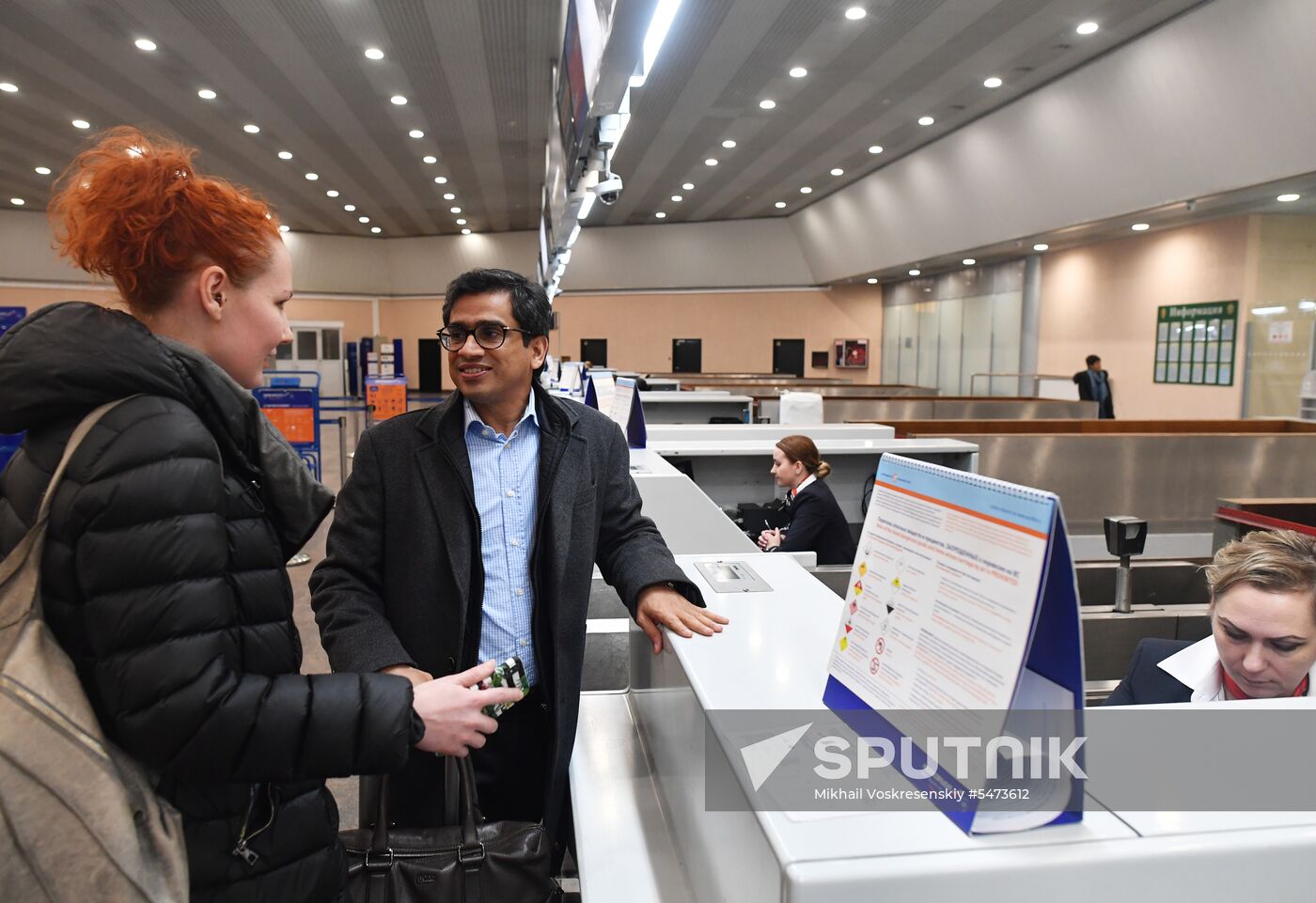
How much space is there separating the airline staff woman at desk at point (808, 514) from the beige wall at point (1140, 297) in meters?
7.75

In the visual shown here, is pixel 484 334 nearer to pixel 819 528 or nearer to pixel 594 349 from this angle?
pixel 819 528

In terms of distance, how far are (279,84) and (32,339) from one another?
10.5m

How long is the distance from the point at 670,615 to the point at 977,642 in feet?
2.18

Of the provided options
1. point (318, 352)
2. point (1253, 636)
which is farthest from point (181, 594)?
point (318, 352)

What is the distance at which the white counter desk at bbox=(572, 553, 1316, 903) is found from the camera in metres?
0.75

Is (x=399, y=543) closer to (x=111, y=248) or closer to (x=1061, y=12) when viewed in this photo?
(x=111, y=248)

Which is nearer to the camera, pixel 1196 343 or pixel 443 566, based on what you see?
pixel 443 566

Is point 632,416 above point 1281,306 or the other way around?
the other way around

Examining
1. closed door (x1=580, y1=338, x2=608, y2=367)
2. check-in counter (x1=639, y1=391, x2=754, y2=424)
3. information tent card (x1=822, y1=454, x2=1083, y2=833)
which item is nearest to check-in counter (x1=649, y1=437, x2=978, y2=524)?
check-in counter (x1=639, y1=391, x2=754, y2=424)

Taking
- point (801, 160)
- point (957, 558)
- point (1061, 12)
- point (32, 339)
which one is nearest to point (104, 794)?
point (32, 339)

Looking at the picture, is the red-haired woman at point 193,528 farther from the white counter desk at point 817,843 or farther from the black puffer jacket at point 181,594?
the white counter desk at point 817,843

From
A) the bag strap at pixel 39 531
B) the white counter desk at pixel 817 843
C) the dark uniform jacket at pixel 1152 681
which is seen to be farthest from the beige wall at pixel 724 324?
the bag strap at pixel 39 531

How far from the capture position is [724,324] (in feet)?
71.6

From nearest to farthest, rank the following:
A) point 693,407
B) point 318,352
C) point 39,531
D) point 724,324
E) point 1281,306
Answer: point 39,531, point 693,407, point 1281,306, point 318,352, point 724,324
